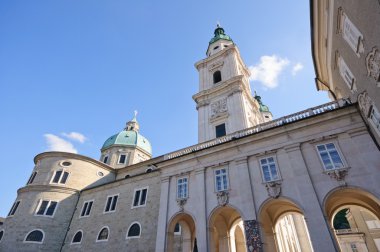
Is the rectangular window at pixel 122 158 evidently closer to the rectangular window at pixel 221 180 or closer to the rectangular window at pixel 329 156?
the rectangular window at pixel 221 180

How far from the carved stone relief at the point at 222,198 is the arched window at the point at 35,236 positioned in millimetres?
21371

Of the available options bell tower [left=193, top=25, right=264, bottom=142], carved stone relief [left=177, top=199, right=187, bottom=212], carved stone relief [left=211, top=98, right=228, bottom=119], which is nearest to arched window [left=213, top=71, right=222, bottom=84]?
bell tower [left=193, top=25, right=264, bottom=142]

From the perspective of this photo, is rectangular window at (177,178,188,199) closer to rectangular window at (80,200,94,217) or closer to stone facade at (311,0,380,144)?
stone facade at (311,0,380,144)

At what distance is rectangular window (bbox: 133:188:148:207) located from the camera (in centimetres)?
2119

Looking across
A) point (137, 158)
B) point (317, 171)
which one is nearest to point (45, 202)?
point (137, 158)


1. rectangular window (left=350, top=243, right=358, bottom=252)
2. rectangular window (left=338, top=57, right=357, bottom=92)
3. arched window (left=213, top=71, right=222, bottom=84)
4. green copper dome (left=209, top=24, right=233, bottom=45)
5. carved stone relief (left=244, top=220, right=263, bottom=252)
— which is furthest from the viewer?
green copper dome (left=209, top=24, right=233, bottom=45)

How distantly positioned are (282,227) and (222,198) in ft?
36.5

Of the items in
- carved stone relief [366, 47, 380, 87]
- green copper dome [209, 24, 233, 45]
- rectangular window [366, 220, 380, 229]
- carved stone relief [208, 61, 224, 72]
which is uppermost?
green copper dome [209, 24, 233, 45]

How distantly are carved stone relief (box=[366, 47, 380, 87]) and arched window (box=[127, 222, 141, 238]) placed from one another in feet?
65.5

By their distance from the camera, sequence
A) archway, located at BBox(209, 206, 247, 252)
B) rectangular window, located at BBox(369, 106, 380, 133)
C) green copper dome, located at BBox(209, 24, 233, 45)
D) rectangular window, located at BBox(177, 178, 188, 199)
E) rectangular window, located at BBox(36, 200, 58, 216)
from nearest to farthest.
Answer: rectangular window, located at BBox(369, 106, 380, 133), archway, located at BBox(209, 206, 247, 252), rectangular window, located at BBox(177, 178, 188, 199), rectangular window, located at BBox(36, 200, 58, 216), green copper dome, located at BBox(209, 24, 233, 45)

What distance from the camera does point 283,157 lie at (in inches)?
558

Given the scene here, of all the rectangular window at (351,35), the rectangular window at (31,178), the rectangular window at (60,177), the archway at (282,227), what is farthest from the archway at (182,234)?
the rectangular window at (31,178)

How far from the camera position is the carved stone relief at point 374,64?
8463mm

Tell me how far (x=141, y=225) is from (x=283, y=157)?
547 inches
